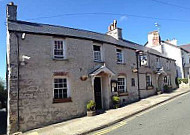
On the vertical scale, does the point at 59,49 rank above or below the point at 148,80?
above

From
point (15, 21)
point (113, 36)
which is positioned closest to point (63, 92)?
point (15, 21)

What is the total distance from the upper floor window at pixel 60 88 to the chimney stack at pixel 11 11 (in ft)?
16.2

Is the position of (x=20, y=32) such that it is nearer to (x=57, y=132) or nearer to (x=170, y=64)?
(x=57, y=132)

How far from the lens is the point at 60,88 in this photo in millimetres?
11602

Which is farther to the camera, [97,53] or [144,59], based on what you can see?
[144,59]

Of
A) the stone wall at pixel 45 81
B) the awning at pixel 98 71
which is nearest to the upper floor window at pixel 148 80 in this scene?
the awning at pixel 98 71

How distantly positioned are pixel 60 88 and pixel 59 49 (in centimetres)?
276

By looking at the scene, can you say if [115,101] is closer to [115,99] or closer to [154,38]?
[115,99]

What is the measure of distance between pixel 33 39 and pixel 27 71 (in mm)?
2108

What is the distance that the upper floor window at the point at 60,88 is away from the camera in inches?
451

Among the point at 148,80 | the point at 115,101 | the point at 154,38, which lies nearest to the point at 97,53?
the point at 115,101

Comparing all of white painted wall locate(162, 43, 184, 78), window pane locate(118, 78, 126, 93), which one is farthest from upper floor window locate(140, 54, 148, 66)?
white painted wall locate(162, 43, 184, 78)

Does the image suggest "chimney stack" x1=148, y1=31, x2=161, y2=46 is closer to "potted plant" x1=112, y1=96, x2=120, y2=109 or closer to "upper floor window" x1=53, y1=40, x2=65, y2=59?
"potted plant" x1=112, y1=96, x2=120, y2=109

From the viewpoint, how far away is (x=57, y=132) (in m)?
8.63
